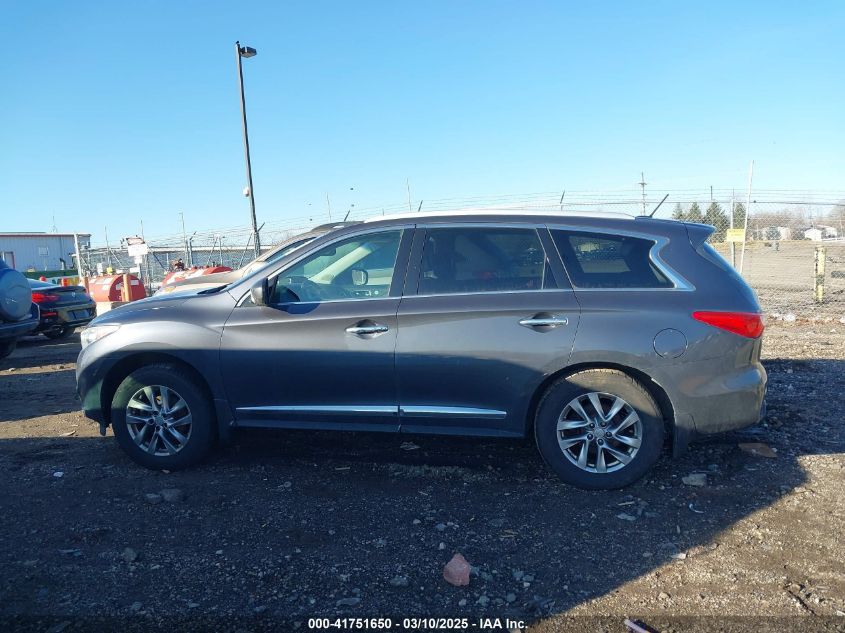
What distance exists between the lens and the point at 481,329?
164 inches

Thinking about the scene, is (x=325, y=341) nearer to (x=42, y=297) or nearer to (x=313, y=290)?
(x=313, y=290)

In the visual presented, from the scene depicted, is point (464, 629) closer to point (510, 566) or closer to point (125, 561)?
point (510, 566)

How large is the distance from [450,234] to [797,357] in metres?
5.67

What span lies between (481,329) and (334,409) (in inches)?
45.3

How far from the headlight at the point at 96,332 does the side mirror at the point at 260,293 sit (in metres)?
1.09

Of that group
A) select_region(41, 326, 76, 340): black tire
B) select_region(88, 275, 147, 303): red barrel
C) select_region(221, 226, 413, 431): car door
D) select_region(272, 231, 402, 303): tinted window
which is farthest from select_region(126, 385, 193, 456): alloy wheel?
select_region(88, 275, 147, 303): red barrel

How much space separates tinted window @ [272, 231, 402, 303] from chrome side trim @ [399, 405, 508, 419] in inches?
33.9

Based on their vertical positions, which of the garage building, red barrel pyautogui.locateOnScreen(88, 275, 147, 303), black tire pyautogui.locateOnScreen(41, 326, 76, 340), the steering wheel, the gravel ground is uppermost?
the garage building

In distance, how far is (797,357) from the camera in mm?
7871

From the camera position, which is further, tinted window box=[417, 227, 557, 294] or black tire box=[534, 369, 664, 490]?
tinted window box=[417, 227, 557, 294]

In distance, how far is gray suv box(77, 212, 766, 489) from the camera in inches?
158

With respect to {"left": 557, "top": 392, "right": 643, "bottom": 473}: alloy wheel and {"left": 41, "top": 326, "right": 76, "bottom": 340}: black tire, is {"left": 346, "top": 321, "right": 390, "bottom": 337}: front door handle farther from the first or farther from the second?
{"left": 41, "top": 326, "right": 76, "bottom": 340}: black tire

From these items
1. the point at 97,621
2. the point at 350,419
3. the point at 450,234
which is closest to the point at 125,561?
the point at 97,621

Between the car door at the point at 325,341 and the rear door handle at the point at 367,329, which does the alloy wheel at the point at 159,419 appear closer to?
the car door at the point at 325,341
